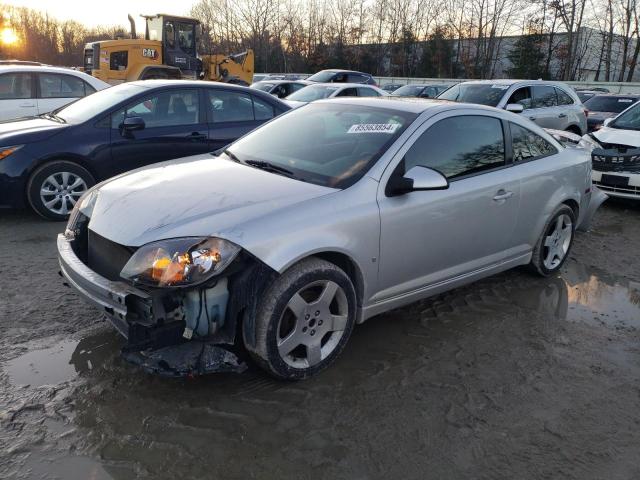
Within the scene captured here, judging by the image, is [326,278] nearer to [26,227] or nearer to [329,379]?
[329,379]

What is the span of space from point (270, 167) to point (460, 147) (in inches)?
56.1

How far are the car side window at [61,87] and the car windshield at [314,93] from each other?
570cm

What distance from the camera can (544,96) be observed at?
1080 centimetres

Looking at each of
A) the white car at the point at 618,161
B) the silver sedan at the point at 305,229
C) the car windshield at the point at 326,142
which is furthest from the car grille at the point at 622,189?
the car windshield at the point at 326,142

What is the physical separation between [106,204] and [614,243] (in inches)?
222

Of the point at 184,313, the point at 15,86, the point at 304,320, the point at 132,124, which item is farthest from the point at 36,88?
the point at 304,320

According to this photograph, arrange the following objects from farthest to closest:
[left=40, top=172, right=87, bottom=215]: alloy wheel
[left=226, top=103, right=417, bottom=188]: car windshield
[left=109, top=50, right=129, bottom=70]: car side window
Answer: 1. [left=109, top=50, right=129, bottom=70]: car side window
2. [left=40, top=172, right=87, bottom=215]: alloy wheel
3. [left=226, top=103, right=417, bottom=188]: car windshield

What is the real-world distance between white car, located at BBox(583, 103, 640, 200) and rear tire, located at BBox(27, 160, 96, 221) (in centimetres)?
663

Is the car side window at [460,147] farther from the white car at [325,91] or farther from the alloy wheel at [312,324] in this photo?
the white car at [325,91]

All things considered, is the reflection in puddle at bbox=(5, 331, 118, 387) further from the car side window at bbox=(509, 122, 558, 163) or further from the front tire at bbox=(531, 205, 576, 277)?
the front tire at bbox=(531, 205, 576, 277)

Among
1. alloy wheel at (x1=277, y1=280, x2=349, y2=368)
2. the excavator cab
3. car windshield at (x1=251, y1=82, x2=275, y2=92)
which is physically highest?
the excavator cab

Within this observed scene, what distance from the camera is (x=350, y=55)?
5128 centimetres

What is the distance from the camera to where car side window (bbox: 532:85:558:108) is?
10645 mm

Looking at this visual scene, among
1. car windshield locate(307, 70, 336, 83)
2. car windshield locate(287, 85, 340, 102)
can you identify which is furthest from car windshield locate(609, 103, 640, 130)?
car windshield locate(307, 70, 336, 83)
